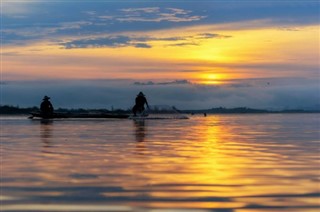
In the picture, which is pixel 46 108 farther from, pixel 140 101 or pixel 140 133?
pixel 140 133

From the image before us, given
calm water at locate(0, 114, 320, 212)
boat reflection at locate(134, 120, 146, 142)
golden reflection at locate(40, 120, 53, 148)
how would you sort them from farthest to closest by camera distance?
boat reflection at locate(134, 120, 146, 142) < golden reflection at locate(40, 120, 53, 148) < calm water at locate(0, 114, 320, 212)

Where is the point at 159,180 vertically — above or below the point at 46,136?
below

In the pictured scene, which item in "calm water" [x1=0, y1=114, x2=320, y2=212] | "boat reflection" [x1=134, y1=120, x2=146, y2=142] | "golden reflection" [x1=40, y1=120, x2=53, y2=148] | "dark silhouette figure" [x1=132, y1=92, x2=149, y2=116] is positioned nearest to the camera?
"calm water" [x1=0, y1=114, x2=320, y2=212]

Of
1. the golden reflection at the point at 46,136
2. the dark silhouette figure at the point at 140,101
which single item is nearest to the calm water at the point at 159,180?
the golden reflection at the point at 46,136

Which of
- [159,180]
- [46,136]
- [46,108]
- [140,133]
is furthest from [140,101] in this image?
[159,180]

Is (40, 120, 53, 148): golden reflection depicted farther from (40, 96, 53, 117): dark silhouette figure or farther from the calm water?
(40, 96, 53, 117): dark silhouette figure

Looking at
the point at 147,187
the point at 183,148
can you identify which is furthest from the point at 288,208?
the point at 183,148

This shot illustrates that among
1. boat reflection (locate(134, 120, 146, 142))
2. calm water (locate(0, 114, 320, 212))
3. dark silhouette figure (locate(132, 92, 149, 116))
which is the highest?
dark silhouette figure (locate(132, 92, 149, 116))

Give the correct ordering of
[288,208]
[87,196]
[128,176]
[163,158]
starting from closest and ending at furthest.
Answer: [288,208], [87,196], [128,176], [163,158]

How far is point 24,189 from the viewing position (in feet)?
31.1

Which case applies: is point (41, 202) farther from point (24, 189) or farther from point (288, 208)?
point (288, 208)

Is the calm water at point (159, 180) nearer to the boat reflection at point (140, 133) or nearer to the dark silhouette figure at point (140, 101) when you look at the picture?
the boat reflection at point (140, 133)

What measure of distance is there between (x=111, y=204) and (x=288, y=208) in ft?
7.64

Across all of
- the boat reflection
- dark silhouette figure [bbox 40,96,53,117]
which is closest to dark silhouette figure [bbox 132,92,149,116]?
dark silhouette figure [bbox 40,96,53,117]
